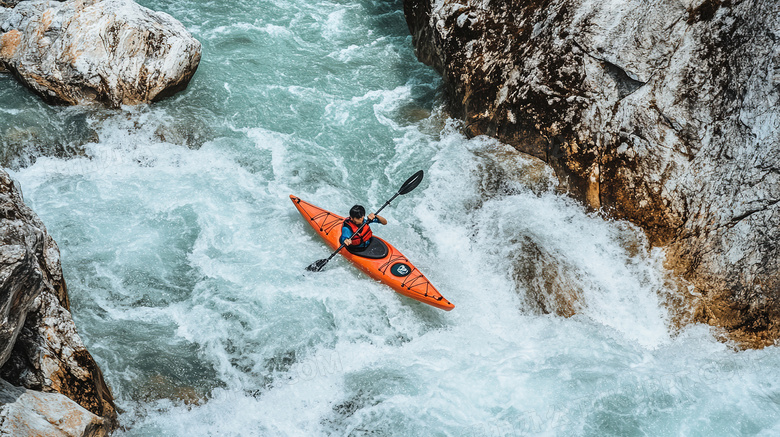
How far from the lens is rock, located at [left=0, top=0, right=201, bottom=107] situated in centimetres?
772

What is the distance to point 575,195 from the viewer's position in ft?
22.9

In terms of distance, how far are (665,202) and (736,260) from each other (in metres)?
0.97

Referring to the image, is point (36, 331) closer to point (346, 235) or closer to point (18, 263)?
point (18, 263)

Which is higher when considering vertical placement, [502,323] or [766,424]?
[766,424]

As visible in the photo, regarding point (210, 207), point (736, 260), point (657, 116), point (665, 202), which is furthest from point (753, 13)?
point (210, 207)

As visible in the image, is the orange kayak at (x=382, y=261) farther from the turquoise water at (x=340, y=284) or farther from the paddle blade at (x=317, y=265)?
the paddle blade at (x=317, y=265)

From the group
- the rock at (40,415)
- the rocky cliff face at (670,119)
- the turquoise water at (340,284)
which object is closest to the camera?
the rock at (40,415)

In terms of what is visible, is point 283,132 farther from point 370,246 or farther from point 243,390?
point 243,390

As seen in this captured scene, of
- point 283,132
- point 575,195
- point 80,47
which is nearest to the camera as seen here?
point 575,195

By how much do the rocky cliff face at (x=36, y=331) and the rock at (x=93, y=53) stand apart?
3.80 m

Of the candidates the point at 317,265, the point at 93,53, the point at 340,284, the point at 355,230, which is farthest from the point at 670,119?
the point at 93,53

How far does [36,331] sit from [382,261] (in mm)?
3521

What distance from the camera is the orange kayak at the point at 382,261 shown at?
19.7 ft

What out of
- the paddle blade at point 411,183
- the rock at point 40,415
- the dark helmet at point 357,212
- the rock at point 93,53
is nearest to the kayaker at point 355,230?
the dark helmet at point 357,212
